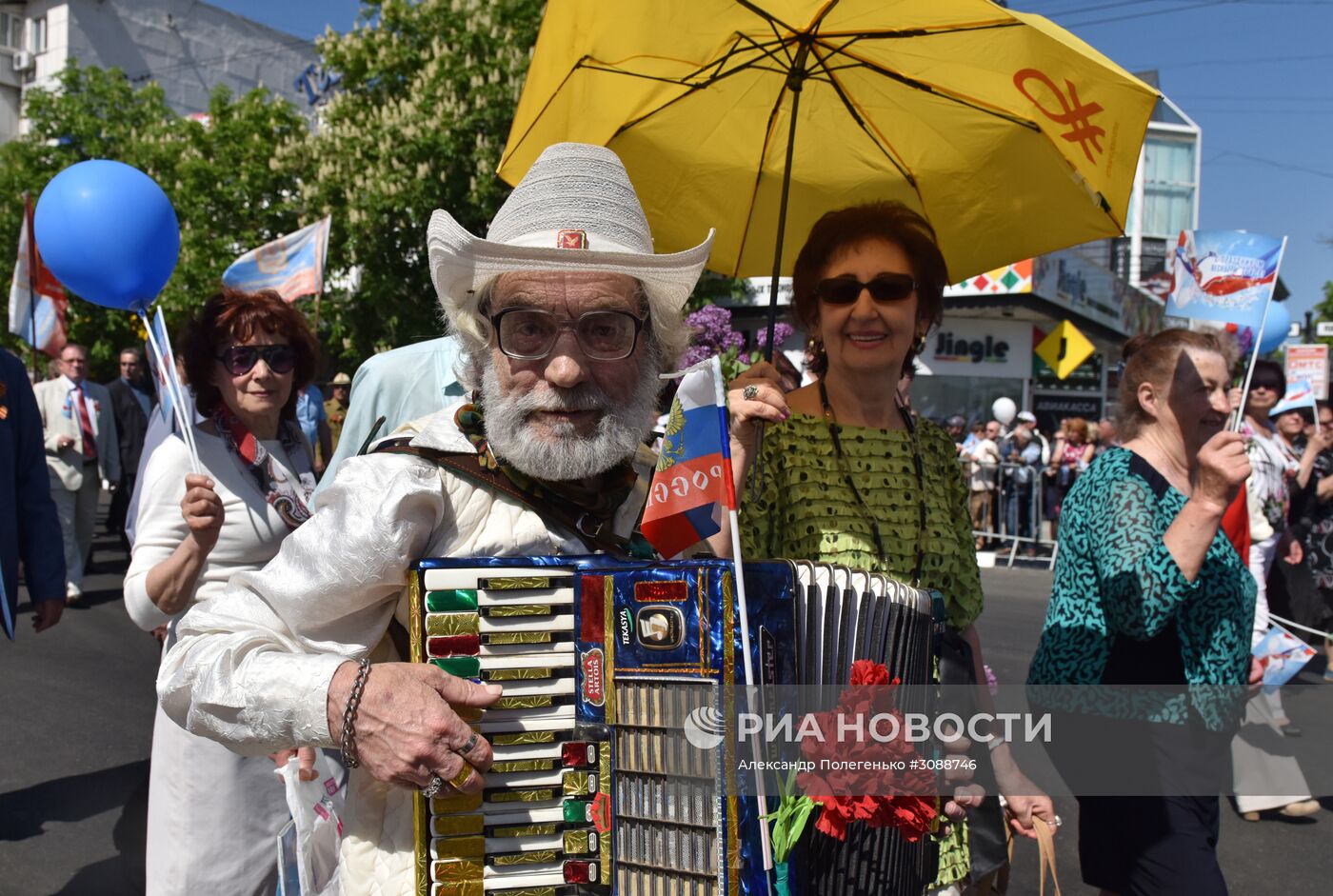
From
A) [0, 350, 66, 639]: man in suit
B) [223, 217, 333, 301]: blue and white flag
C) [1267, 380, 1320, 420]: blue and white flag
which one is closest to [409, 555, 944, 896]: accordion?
[0, 350, 66, 639]: man in suit

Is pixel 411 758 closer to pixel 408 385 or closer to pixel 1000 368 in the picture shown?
pixel 408 385

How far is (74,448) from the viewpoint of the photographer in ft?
30.8

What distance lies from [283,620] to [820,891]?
1075mm

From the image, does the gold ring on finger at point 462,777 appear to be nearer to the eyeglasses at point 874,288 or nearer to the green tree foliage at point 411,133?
the eyeglasses at point 874,288

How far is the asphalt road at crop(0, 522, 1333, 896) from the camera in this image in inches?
176

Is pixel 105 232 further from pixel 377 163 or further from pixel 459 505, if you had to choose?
pixel 377 163

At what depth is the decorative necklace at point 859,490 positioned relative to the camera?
255 centimetres

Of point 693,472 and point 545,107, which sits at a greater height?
point 545,107

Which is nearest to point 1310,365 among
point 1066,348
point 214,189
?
point 1066,348

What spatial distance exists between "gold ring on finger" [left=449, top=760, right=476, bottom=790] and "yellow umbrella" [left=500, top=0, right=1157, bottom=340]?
180 cm

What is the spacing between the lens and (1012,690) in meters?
6.91

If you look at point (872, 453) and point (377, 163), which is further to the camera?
point (377, 163)

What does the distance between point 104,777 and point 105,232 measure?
129 inches

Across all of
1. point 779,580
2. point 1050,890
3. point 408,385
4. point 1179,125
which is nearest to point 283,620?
point 779,580
